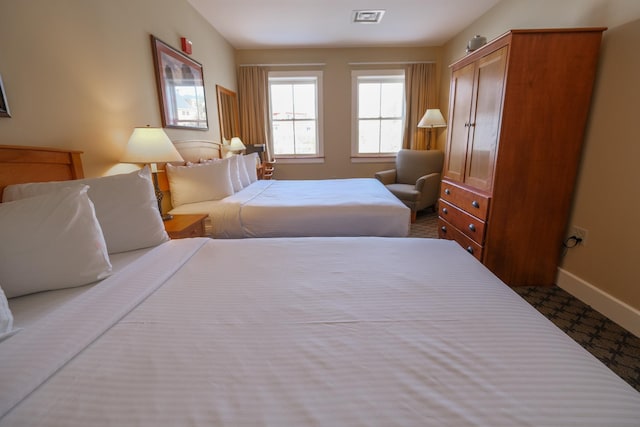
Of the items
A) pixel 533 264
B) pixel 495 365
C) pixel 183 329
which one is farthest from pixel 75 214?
pixel 533 264

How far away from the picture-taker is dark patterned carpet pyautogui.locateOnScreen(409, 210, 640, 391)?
145 cm

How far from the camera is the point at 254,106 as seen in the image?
15.2ft

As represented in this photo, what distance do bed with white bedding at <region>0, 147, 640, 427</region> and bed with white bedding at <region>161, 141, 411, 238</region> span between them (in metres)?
0.94

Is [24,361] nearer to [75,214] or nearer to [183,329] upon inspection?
[183,329]

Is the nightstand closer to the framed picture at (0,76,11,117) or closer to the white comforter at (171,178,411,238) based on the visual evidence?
the white comforter at (171,178,411,238)

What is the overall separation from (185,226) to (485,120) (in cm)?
234

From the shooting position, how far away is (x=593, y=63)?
184 centimetres

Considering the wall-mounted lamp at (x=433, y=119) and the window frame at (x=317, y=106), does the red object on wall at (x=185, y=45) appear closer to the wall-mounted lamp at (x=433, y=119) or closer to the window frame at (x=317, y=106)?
the window frame at (x=317, y=106)

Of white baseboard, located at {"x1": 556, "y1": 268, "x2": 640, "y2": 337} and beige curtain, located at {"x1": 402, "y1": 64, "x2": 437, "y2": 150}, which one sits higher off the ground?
beige curtain, located at {"x1": 402, "y1": 64, "x2": 437, "y2": 150}

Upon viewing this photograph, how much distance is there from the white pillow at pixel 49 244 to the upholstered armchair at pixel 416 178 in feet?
11.4

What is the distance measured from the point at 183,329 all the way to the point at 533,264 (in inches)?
95.8

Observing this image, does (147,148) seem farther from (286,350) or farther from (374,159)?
(374,159)

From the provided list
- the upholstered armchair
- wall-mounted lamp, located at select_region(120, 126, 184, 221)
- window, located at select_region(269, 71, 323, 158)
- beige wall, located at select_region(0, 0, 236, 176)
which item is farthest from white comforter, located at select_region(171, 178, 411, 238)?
window, located at select_region(269, 71, 323, 158)

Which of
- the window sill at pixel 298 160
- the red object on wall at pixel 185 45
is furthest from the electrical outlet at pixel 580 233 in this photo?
the red object on wall at pixel 185 45
